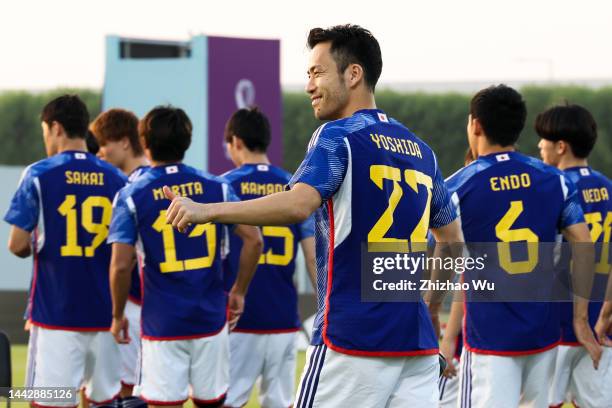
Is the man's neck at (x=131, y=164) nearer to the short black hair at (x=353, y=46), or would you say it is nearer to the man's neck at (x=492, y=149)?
the man's neck at (x=492, y=149)

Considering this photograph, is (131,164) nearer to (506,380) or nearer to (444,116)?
(506,380)

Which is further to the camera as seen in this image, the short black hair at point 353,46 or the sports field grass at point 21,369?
the sports field grass at point 21,369

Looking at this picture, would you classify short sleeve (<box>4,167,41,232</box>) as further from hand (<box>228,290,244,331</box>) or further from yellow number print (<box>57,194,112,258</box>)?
hand (<box>228,290,244,331</box>)

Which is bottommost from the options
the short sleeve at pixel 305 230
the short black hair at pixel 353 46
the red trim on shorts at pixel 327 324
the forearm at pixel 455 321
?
the forearm at pixel 455 321

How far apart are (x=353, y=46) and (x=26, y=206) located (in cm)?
358

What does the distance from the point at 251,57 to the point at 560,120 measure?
26.1ft

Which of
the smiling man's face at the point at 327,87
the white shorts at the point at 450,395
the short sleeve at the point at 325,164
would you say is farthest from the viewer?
the white shorts at the point at 450,395

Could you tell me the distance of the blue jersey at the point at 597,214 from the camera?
767 centimetres

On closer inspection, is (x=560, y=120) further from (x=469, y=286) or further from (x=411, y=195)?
(x=411, y=195)

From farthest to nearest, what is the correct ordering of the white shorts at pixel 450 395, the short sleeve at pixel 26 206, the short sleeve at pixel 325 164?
the white shorts at pixel 450 395 → the short sleeve at pixel 26 206 → the short sleeve at pixel 325 164

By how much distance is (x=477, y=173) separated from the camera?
253 inches

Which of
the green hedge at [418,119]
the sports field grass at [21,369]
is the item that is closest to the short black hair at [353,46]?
the sports field grass at [21,369]

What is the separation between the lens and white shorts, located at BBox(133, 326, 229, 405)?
23.6 feet

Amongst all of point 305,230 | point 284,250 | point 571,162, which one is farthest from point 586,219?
point 284,250
